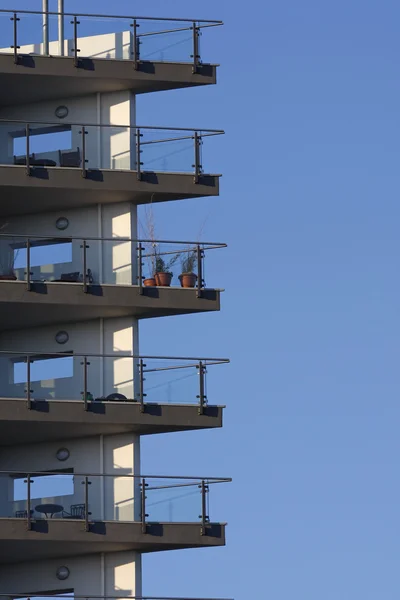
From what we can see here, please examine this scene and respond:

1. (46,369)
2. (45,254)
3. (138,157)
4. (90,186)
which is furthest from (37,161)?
(46,369)

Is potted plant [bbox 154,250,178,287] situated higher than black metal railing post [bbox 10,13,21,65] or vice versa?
black metal railing post [bbox 10,13,21,65]

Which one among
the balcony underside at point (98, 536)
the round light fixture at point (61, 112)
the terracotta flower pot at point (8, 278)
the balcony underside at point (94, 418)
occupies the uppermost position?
the round light fixture at point (61, 112)

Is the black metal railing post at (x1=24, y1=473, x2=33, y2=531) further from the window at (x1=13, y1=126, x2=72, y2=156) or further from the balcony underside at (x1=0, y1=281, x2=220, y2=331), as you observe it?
the window at (x1=13, y1=126, x2=72, y2=156)

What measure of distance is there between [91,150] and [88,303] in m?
3.71

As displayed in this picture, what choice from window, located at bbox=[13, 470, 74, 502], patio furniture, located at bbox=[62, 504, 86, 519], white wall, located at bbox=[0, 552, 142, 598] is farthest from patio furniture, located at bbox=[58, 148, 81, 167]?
white wall, located at bbox=[0, 552, 142, 598]

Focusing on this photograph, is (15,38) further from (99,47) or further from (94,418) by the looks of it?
(94,418)

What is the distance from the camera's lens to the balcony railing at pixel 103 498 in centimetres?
4319

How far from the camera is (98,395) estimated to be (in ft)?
147

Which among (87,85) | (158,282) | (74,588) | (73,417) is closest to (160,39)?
(87,85)

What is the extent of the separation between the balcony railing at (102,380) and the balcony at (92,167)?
3672 mm

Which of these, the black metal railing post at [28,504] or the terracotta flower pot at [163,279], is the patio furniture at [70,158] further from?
the black metal railing post at [28,504]

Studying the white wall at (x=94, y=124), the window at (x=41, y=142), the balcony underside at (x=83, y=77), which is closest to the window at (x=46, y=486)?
the white wall at (x=94, y=124)

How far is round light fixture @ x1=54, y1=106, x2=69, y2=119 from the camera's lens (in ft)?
157

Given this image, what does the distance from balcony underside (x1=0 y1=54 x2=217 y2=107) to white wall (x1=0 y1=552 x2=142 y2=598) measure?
10.4 meters
